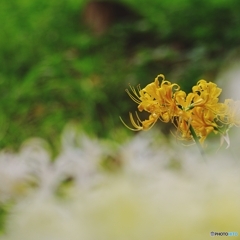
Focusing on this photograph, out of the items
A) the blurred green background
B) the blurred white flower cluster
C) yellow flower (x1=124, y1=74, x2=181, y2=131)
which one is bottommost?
the blurred white flower cluster

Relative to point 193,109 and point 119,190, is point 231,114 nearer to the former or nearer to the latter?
point 193,109

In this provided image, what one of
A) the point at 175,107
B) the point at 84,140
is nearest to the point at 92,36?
the point at 84,140

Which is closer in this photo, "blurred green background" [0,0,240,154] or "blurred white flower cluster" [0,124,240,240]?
"blurred white flower cluster" [0,124,240,240]

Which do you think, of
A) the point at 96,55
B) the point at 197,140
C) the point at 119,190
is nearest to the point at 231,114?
the point at 197,140

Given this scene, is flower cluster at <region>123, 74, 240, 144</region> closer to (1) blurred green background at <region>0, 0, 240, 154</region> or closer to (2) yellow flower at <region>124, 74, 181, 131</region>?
(2) yellow flower at <region>124, 74, 181, 131</region>

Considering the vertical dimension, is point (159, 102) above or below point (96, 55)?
below

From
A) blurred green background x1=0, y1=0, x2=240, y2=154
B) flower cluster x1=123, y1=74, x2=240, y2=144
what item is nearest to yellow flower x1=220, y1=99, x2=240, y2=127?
flower cluster x1=123, y1=74, x2=240, y2=144
